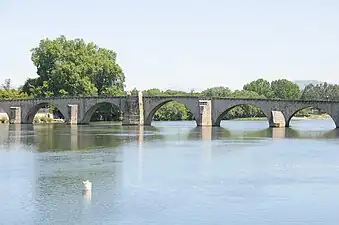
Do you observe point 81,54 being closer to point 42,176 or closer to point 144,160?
point 144,160

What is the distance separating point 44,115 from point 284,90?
7107 cm

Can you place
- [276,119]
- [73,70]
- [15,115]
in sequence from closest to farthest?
[276,119] → [73,70] → [15,115]

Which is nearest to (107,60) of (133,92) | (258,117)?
(133,92)

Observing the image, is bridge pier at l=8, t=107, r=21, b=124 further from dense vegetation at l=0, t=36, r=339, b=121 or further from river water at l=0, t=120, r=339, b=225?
river water at l=0, t=120, r=339, b=225

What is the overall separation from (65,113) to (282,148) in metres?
44.1

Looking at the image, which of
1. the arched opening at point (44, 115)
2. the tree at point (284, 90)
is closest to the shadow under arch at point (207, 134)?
the arched opening at point (44, 115)

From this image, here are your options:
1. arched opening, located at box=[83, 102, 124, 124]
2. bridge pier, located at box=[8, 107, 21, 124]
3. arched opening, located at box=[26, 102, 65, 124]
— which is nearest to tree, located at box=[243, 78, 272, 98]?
arched opening, located at box=[83, 102, 124, 124]

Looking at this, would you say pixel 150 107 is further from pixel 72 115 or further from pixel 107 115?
pixel 107 115

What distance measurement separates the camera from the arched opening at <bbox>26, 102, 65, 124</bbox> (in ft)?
271

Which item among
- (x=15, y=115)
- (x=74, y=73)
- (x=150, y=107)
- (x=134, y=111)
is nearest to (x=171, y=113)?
(x=74, y=73)

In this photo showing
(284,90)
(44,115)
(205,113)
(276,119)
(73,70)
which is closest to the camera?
(276,119)

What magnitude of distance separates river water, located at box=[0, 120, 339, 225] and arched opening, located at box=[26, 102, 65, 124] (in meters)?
43.8

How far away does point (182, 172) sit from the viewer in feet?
91.1

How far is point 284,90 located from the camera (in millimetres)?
144875
